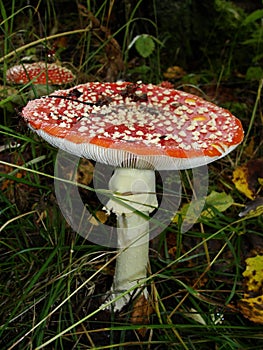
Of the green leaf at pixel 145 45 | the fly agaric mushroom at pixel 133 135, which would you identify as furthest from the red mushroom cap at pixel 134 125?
the green leaf at pixel 145 45

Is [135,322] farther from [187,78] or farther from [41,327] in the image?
[187,78]

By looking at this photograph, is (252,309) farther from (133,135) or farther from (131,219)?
(133,135)

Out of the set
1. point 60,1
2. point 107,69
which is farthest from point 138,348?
point 60,1

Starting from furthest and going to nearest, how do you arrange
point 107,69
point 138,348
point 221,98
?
point 221,98, point 107,69, point 138,348

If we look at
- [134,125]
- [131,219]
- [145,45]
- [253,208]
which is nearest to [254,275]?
[253,208]

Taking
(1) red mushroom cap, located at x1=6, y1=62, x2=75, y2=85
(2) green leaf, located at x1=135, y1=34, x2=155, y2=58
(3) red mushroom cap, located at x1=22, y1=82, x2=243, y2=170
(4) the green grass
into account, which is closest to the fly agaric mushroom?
(3) red mushroom cap, located at x1=22, y1=82, x2=243, y2=170

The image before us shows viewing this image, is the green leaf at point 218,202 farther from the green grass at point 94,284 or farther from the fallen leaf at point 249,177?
the fallen leaf at point 249,177
